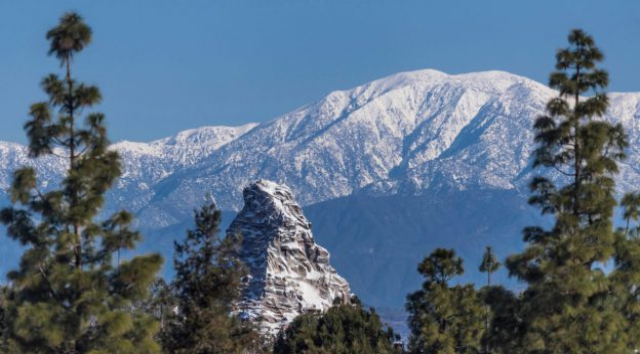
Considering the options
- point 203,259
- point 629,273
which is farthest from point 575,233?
point 203,259

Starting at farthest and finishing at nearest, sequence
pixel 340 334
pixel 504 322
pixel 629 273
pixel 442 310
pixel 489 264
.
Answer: pixel 340 334
pixel 489 264
pixel 442 310
pixel 504 322
pixel 629 273

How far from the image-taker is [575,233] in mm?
51531

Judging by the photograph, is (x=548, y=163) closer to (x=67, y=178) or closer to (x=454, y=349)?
(x=67, y=178)

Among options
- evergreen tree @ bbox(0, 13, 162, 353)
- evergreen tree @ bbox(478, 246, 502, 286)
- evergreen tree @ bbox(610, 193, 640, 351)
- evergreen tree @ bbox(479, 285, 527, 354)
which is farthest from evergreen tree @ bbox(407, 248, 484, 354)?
evergreen tree @ bbox(0, 13, 162, 353)

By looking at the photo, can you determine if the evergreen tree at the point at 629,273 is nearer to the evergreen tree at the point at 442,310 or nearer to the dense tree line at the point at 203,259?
the dense tree line at the point at 203,259

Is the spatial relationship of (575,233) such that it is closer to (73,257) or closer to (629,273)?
(629,273)

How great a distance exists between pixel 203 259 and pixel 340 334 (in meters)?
57.1

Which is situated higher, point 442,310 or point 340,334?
point 340,334

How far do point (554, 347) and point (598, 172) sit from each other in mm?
7010

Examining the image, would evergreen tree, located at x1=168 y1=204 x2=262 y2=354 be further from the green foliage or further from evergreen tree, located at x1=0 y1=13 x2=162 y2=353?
the green foliage

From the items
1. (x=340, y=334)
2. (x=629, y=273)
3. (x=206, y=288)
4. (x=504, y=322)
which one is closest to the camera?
(x=206, y=288)

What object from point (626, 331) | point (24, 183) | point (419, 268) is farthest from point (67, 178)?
point (419, 268)

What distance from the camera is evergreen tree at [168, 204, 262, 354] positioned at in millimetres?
52938

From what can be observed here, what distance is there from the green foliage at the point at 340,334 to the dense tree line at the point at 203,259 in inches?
1993
